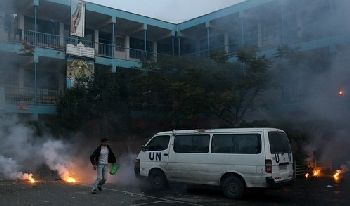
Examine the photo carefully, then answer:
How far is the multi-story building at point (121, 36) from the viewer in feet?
37.7

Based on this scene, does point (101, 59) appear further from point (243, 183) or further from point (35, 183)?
point (243, 183)

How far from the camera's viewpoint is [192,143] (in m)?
10.4

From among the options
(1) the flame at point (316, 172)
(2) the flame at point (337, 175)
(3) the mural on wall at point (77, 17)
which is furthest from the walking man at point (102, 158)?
(3) the mural on wall at point (77, 17)

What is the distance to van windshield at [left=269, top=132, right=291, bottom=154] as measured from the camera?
9299 millimetres

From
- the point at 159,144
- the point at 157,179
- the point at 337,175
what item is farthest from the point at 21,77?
the point at 337,175

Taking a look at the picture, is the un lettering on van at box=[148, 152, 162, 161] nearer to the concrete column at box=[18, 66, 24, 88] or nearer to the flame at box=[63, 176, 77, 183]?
the flame at box=[63, 176, 77, 183]

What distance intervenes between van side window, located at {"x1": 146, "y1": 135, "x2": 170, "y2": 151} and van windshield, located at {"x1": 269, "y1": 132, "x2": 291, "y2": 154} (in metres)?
2.75

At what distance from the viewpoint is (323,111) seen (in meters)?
12.9

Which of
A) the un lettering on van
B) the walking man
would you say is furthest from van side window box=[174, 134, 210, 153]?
the walking man

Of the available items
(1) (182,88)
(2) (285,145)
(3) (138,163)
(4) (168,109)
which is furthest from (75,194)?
(4) (168,109)

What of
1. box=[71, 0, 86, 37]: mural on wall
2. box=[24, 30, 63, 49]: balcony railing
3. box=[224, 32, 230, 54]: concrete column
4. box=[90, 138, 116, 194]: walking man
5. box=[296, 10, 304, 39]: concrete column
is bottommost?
box=[90, 138, 116, 194]: walking man

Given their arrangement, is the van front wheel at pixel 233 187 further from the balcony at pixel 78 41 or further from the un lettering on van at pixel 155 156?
the balcony at pixel 78 41

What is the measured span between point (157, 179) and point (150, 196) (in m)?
1.21

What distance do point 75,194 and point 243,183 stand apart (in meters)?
3.70
